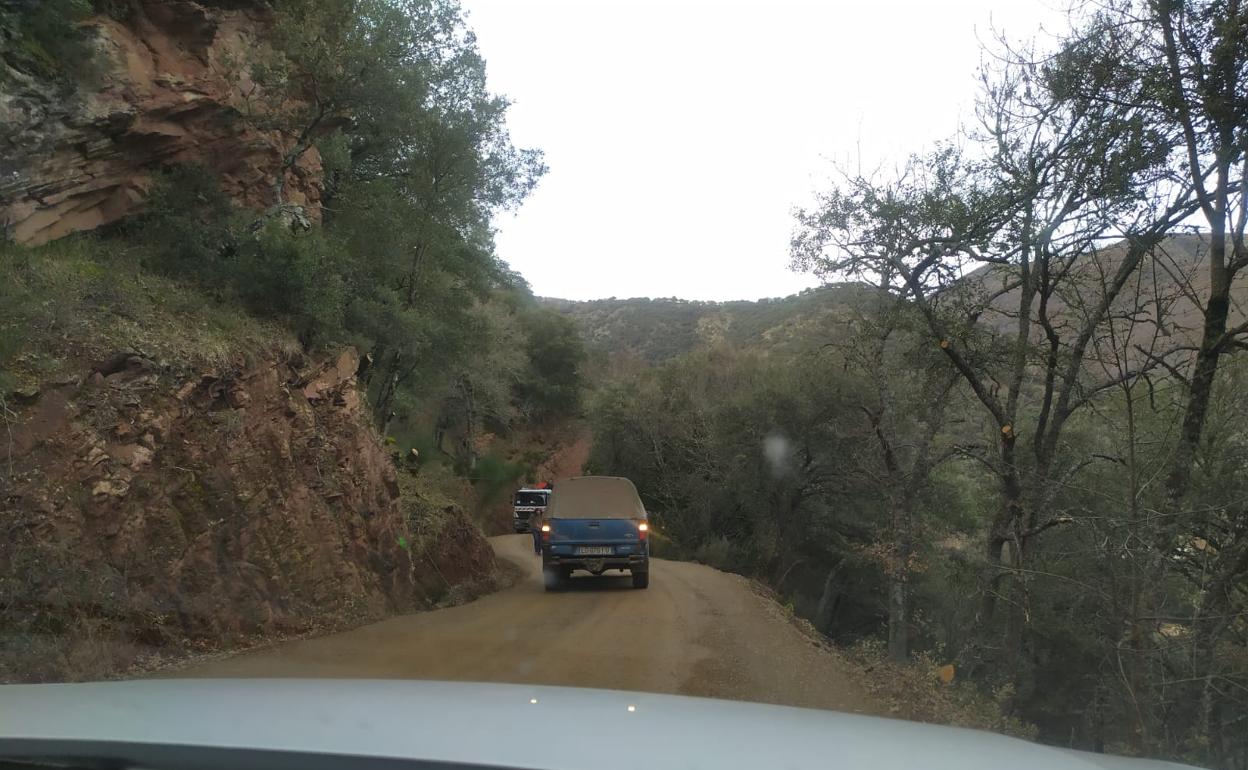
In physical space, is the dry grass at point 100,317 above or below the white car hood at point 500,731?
above

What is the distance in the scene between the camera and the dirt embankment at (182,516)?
7266 millimetres

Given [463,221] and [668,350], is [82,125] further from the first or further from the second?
[668,350]

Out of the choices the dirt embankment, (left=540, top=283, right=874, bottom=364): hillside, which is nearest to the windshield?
the dirt embankment

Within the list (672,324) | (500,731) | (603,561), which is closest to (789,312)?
(672,324)

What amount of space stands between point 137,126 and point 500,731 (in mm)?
13404

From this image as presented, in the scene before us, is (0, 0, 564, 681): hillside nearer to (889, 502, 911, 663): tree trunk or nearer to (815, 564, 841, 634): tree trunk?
(889, 502, 911, 663): tree trunk

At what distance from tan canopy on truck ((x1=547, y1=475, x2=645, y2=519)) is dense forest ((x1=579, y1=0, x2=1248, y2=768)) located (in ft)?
16.8

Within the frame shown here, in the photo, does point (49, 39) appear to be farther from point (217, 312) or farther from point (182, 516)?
point (182, 516)

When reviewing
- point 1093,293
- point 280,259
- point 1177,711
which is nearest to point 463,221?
point 280,259

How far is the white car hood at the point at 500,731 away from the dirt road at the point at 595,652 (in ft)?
14.2

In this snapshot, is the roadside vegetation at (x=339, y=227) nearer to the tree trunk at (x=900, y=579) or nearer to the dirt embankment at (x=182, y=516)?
the dirt embankment at (x=182, y=516)

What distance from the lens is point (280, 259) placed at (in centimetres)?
1250

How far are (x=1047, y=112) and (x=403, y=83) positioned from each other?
1091 cm

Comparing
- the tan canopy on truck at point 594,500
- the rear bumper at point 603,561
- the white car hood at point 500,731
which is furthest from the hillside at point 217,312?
the white car hood at point 500,731
